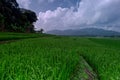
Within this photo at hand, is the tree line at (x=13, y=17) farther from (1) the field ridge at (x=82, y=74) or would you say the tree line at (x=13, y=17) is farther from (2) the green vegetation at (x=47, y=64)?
(1) the field ridge at (x=82, y=74)

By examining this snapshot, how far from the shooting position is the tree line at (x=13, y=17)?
6031 centimetres

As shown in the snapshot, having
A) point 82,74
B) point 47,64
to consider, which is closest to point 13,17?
point 82,74

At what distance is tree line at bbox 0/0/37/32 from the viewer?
60312mm

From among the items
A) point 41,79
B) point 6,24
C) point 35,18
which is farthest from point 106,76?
point 35,18

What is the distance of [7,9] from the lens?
61844 millimetres

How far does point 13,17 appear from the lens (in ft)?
211

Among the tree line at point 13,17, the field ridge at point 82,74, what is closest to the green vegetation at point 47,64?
the field ridge at point 82,74

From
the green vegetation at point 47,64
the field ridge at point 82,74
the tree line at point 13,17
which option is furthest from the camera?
the tree line at point 13,17

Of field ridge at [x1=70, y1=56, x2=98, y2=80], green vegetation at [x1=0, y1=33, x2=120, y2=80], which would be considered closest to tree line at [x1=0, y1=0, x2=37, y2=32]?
green vegetation at [x1=0, y1=33, x2=120, y2=80]

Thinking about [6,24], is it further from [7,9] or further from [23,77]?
[23,77]

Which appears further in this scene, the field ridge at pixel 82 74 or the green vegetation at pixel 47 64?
the field ridge at pixel 82 74

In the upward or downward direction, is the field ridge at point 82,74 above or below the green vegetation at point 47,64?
below

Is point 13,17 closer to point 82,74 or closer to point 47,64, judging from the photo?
point 82,74

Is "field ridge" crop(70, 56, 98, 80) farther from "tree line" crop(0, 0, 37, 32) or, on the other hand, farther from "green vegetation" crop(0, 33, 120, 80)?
"tree line" crop(0, 0, 37, 32)
